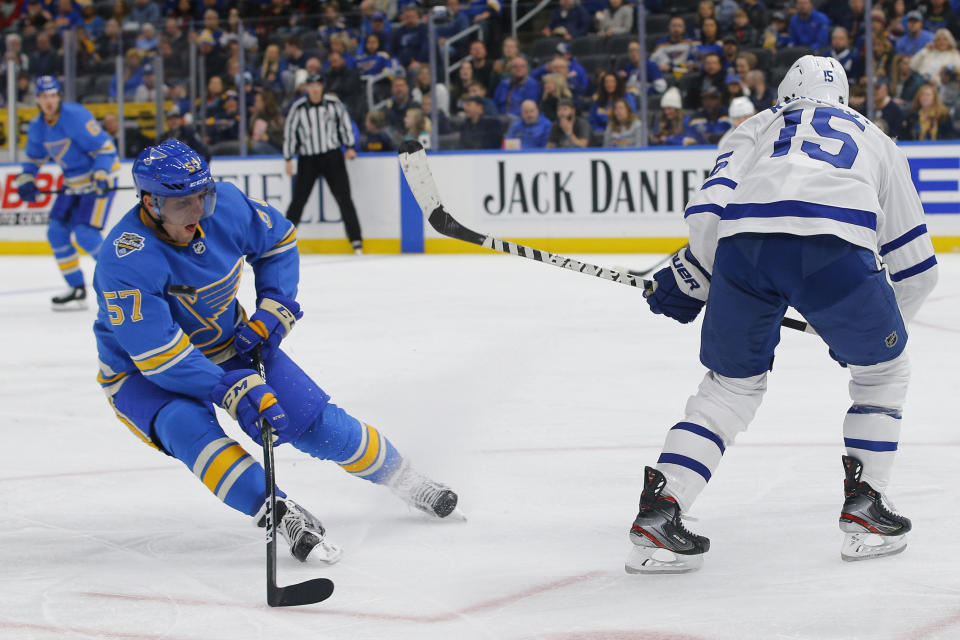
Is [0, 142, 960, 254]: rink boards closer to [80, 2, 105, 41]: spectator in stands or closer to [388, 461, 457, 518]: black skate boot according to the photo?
[80, 2, 105, 41]: spectator in stands

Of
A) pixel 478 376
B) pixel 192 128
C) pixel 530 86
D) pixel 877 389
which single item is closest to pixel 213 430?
pixel 877 389

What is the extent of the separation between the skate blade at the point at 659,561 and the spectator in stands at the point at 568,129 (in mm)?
7614

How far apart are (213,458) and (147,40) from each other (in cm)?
895

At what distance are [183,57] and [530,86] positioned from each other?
9.85 feet

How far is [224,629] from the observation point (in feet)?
6.97

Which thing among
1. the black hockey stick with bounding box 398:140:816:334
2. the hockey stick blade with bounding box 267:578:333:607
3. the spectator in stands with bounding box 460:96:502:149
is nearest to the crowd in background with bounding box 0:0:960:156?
the spectator in stands with bounding box 460:96:502:149

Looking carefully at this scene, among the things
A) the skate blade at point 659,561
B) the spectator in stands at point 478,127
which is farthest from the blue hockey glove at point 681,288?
the spectator in stands at point 478,127

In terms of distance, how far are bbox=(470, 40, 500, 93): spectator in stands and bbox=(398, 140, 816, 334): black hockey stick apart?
23.6 feet

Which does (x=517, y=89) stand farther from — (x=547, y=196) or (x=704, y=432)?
(x=704, y=432)

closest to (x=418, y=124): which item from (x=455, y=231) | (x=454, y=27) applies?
(x=454, y=27)

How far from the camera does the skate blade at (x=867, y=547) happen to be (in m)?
2.41

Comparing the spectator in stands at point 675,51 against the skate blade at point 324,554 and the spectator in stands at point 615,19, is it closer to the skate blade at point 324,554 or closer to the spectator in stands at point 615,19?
the spectator in stands at point 615,19

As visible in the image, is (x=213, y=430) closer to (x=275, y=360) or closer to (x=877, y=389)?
(x=275, y=360)

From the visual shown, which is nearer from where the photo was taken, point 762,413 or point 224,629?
point 224,629
